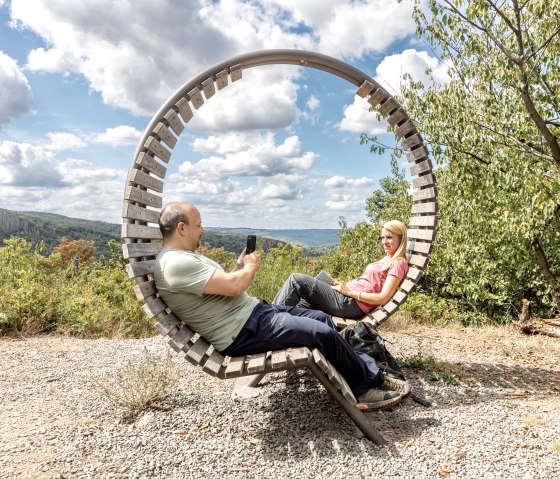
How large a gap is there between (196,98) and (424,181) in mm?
2417

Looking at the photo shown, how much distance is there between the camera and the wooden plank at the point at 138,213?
3.38m

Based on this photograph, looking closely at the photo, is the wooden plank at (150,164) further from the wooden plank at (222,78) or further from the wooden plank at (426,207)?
the wooden plank at (426,207)

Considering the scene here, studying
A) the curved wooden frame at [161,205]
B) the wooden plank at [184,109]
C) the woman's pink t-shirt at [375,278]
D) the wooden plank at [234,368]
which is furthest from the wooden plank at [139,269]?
the woman's pink t-shirt at [375,278]

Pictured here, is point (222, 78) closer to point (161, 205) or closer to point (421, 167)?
point (161, 205)

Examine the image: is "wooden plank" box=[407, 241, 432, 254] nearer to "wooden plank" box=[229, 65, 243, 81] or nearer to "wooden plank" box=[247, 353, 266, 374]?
"wooden plank" box=[247, 353, 266, 374]

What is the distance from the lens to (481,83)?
6.14 meters

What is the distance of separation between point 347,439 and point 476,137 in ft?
14.3

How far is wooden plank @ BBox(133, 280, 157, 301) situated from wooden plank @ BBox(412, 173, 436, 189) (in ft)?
9.53

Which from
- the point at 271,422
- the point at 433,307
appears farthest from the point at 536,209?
the point at 271,422

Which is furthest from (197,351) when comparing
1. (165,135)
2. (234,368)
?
(165,135)

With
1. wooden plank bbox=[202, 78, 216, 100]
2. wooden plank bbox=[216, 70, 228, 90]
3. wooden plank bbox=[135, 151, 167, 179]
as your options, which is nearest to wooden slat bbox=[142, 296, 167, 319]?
wooden plank bbox=[135, 151, 167, 179]

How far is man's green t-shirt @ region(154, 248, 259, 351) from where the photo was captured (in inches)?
117

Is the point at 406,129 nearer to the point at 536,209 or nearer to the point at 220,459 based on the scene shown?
the point at 536,209

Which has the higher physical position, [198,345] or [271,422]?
[198,345]
